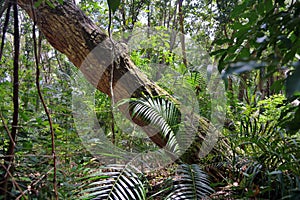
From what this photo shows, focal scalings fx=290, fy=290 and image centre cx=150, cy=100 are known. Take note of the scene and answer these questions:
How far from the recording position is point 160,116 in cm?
185

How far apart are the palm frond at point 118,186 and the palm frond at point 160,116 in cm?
40

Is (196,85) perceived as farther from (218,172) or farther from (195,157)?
(218,172)

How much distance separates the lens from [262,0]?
850mm

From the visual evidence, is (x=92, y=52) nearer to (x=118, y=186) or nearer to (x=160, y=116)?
(x=160, y=116)

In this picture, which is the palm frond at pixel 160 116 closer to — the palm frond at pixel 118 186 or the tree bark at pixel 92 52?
the tree bark at pixel 92 52

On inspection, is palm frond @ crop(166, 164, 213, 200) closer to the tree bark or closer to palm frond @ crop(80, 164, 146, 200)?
palm frond @ crop(80, 164, 146, 200)

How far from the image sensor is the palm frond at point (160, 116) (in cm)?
184

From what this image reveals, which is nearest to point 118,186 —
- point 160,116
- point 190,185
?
point 190,185

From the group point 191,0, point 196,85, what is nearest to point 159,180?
point 196,85

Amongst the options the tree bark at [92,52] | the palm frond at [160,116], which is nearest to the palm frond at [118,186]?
the palm frond at [160,116]

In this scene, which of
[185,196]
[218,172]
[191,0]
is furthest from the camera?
[191,0]

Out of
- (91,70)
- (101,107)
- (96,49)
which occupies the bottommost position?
(101,107)

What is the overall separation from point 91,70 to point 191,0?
2.58 metres

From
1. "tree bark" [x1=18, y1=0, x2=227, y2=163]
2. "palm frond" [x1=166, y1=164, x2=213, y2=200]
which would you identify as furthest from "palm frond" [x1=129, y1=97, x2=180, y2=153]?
"palm frond" [x1=166, y1=164, x2=213, y2=200]
